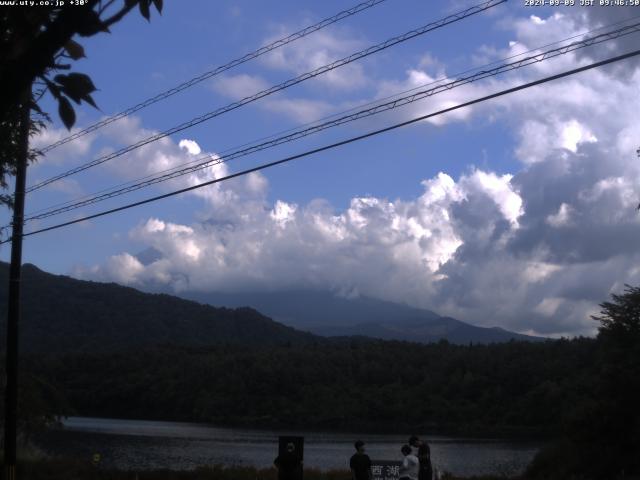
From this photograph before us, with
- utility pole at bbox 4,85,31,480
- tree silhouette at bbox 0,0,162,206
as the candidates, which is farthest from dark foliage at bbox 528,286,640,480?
tree silhouette at bbox 0,0,162,206

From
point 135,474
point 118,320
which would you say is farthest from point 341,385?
point 118,320

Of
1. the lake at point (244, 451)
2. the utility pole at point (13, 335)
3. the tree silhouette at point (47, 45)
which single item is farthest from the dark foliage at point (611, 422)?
the tree silhouette at point (47, 45)

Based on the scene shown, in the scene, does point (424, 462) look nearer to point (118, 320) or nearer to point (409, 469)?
point (409, 469)

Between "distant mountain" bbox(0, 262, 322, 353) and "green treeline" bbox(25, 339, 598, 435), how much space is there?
23365 mm

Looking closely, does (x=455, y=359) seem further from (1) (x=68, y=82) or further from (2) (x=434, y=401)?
(1) (x=68, y=82)

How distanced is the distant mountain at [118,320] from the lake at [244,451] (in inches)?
2406

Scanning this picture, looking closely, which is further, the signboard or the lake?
the lake

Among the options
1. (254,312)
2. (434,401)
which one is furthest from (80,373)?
(254,312)

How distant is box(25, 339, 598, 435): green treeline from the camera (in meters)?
74.9

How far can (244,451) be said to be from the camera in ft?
155

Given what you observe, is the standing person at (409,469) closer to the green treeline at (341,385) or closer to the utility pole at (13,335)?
the utility pole at (13,335)

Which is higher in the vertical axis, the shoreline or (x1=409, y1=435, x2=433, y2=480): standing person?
(x1=409, y1=435, x2=433, y2=480): standing person

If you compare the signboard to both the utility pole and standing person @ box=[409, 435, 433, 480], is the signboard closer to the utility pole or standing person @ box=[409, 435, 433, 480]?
standing person @ box=[409, 435, 433, 480]

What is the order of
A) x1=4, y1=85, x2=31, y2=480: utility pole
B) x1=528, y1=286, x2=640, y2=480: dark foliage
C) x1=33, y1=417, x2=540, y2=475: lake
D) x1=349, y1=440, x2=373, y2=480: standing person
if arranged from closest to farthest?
x1=349, y1=440, x2=373, y2=480: standing person, x1=4, y1=85, x2=31, y2=480: utility pole, x1=528, y1=286, x2=640, y2=480: dark foliage, x1=33, y1=417, x2=540, y2=475: lake
